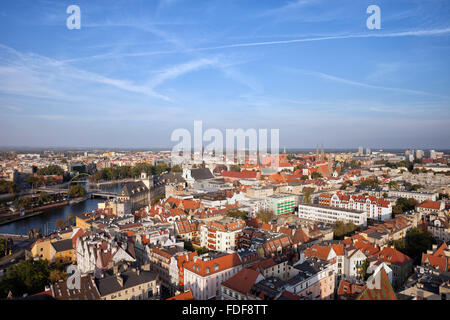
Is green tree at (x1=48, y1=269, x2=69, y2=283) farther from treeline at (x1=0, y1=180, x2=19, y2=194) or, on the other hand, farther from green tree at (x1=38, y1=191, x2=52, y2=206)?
treeline at (x1=0, y1=180, x2=19, y2=194)

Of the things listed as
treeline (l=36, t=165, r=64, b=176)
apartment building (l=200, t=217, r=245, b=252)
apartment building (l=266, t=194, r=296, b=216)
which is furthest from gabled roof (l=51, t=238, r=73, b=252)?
treeline (l=36, t=165, r=64, b=176)

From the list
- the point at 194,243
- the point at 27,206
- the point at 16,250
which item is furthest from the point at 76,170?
the point at 194,243

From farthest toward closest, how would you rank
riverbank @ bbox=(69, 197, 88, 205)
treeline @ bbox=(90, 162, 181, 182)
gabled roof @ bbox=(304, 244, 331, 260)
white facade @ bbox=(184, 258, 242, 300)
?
treeline @ bbox=(90, 162, 181, 182) < riverbank @ bbox=(69, 197, 88, 205) < gabled roof @ bbox=(304, 244, 331, 260) < white facade @ bbox=(184, 258, 242, 300)

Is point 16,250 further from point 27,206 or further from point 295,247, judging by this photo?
point 295,247

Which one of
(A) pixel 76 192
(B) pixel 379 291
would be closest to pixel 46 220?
(A) pixel 76 192

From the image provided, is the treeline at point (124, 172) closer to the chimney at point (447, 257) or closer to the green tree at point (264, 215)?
the green tree at point (264, 215)

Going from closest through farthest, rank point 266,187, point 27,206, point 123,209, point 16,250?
point 16,250 → point 123,209 → point 27,206 → point 266,187

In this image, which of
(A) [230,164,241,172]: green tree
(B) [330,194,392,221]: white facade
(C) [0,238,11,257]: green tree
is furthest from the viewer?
(A) [230,164,241,172]: green tree

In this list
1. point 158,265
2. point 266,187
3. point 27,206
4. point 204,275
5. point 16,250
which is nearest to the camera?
point 204,275
